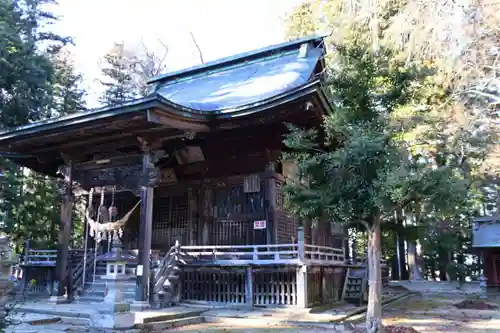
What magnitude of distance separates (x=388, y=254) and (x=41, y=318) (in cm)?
2866

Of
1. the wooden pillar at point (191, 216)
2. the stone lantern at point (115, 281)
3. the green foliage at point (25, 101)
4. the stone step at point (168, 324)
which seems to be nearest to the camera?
the stone lantern at point (115, 281)

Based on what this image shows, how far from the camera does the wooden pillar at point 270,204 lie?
39.9 feet

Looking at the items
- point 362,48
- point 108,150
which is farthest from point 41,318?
point 362,48

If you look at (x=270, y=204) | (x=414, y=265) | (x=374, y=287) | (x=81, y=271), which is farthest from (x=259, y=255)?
(x=414, y=265)

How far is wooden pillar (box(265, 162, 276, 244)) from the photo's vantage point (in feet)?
39.9

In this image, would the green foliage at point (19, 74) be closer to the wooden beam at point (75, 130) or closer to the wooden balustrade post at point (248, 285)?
the wooden beam at point (75, 130)

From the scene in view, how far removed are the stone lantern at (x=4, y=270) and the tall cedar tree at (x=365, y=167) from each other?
4.49m

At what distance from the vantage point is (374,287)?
7.23 metres

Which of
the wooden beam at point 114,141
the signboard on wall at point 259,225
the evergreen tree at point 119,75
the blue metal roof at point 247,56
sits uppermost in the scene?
the evergreen tree at point 119,75

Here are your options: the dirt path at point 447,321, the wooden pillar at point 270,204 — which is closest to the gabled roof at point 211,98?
the wooden pillar at point 270,204

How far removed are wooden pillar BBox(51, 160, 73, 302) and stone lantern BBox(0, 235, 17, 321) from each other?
21.4ft

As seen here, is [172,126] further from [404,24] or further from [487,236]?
[487,236]

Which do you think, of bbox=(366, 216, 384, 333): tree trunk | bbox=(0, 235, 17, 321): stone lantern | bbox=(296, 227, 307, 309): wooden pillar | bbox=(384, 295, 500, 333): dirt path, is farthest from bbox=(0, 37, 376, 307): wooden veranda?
bbox=(0, 235, 17, 321): stone lantern

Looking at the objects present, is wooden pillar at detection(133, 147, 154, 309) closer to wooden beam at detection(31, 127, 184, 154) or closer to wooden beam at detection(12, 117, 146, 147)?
wooden beam at detection(31, 127, 184, 154)
